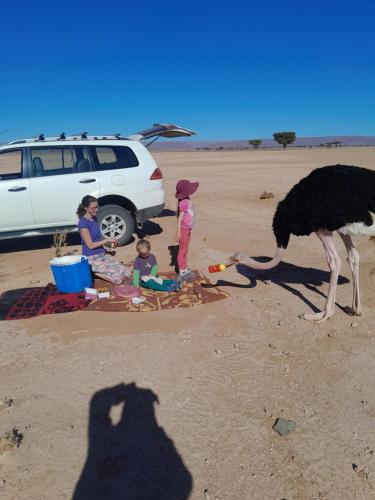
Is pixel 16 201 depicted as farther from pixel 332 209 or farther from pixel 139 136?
pixel 332 209

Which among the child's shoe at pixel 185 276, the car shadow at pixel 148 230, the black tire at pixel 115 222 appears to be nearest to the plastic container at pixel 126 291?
the child's shoe at pixel 185 276

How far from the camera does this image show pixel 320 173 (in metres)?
4.63

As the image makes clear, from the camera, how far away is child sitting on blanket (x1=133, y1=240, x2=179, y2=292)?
5.56 meters

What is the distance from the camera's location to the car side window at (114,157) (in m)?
7.58

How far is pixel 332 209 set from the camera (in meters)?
4.38

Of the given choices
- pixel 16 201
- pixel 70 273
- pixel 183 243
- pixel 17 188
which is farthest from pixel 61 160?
pixel 183 243

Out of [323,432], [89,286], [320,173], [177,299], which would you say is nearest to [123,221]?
[89,286]

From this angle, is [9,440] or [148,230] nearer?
[9,440]

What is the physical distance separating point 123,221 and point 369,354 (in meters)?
5.07

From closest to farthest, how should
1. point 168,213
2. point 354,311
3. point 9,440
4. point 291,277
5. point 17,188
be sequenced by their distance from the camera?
point 9,440, point 354,311, point 291,277, point 17,188, point 168,213

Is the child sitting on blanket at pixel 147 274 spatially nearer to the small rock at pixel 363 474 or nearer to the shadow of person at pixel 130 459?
the shadow of person at pixel 130 459

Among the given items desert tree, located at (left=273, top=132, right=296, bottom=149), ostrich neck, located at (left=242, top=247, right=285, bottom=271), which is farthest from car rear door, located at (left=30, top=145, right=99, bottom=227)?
desert tree, located at (left=273, top=132, right=296, bottom=149)

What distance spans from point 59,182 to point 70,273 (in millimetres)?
2503

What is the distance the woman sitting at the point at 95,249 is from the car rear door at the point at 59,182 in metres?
1.56
